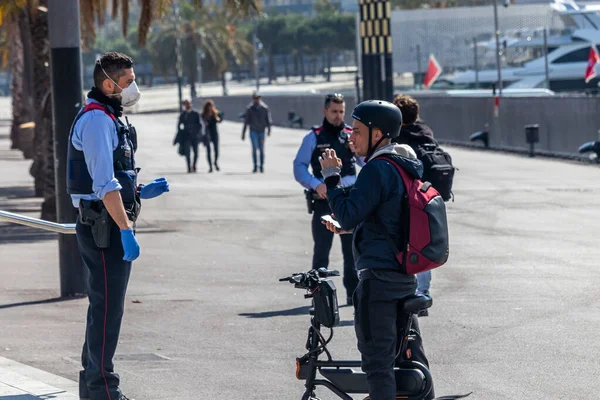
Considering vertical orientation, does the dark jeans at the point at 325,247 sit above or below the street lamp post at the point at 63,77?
below

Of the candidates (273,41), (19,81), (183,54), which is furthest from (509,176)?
(273,41)

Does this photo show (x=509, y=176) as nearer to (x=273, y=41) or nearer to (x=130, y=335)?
(x=130, y=335)

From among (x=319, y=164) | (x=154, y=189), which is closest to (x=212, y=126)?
(x=319, y=164)

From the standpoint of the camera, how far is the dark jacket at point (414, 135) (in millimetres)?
8719

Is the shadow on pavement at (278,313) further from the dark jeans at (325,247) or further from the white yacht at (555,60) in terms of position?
the white yacht at (555,60)

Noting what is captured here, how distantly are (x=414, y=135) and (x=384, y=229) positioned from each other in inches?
134

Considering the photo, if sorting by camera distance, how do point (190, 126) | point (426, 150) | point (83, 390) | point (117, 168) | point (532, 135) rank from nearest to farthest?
point (117, 168), point (83, 390), point (426, 150), point (190, 126), point (532, 135)

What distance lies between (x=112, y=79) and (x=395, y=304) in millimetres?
2006

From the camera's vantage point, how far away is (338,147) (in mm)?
9844

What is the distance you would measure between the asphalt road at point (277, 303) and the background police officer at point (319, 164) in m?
0.52

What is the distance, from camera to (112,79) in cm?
622

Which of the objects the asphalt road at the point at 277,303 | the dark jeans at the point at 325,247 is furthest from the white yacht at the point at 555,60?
the dark jeans at the point at 325,247

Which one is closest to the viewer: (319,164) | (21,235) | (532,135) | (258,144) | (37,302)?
(319,164)

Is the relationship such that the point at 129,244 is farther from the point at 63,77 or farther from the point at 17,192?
the point at 17,192
